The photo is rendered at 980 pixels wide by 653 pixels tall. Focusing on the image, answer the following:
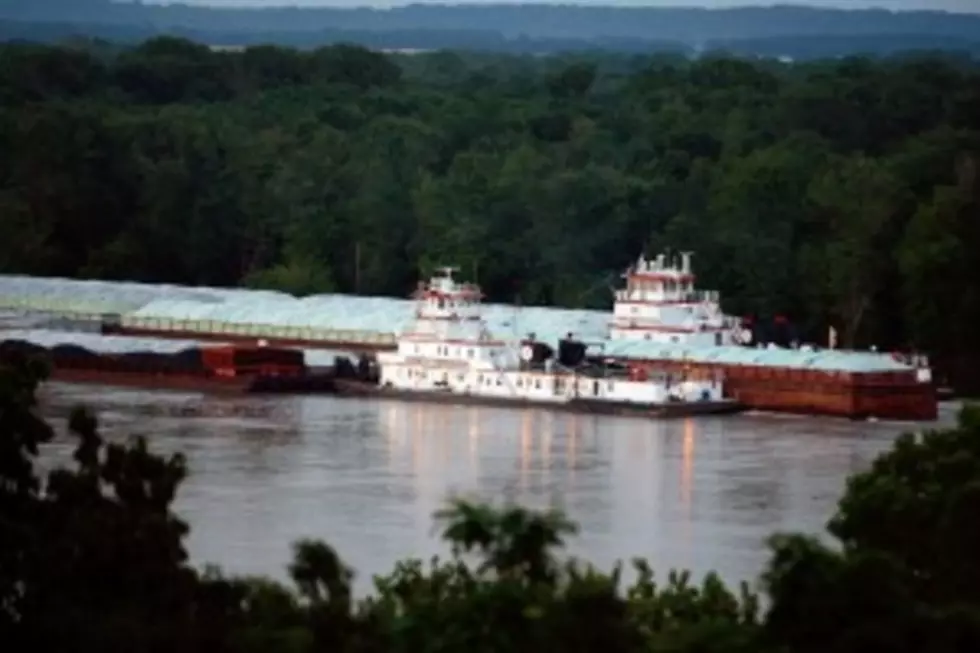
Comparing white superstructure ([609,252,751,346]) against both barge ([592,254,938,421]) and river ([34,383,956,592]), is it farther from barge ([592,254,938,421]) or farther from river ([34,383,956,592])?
river ([34,383,956,592])

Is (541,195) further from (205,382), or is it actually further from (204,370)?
(205,382)

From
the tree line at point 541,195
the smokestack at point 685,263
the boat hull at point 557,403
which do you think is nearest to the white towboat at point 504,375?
the boat hull at point 557,403

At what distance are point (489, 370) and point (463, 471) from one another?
5139 mm

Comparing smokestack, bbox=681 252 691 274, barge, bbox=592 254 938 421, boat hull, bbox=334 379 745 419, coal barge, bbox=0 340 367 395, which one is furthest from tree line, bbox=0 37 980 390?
coal barge, bbox=0 340 367 395

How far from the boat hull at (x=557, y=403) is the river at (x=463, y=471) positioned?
20cm

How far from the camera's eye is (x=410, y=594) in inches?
430

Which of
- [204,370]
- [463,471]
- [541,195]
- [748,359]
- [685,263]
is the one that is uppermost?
[541,195]

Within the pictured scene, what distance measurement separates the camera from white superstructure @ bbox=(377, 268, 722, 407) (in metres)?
22.9

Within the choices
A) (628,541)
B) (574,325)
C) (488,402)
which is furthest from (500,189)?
(628,541)

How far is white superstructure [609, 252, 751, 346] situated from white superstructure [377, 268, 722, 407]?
850 mm

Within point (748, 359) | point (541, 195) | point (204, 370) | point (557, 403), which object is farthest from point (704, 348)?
point (541, 195)

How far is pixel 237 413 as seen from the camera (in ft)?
71.4

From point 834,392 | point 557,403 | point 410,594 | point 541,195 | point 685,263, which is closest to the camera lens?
point 410,594

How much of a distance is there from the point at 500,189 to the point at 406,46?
39.2m
